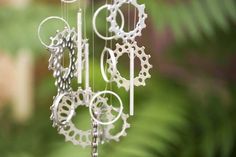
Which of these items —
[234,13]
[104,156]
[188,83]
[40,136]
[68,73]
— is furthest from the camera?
[188,83]

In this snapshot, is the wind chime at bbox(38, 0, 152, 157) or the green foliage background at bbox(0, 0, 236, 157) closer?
the wind chime at bbox(38, 0, 152, 157)

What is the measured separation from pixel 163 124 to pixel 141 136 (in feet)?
0.23

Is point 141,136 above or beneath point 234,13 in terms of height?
beneath

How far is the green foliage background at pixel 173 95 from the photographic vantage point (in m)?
1.06

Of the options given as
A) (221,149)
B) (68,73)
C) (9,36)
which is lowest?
(221,149)

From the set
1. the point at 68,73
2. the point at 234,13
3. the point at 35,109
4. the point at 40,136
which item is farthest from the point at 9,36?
the point at 68,73

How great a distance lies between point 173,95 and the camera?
1191 mm

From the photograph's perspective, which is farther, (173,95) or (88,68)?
(173,95)

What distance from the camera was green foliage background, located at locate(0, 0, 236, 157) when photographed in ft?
3.46

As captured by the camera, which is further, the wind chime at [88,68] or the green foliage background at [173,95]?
the green foliage background at [173,95]

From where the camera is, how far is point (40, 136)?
4.01 feet

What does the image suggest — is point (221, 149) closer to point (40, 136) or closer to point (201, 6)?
point (201, 6)

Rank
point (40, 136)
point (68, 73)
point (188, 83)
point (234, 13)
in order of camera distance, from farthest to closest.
Answer: point (188, 83) < point (40, 136) < point (234, 13) < point (68, 73)

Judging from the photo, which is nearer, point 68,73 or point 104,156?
point 68,73
